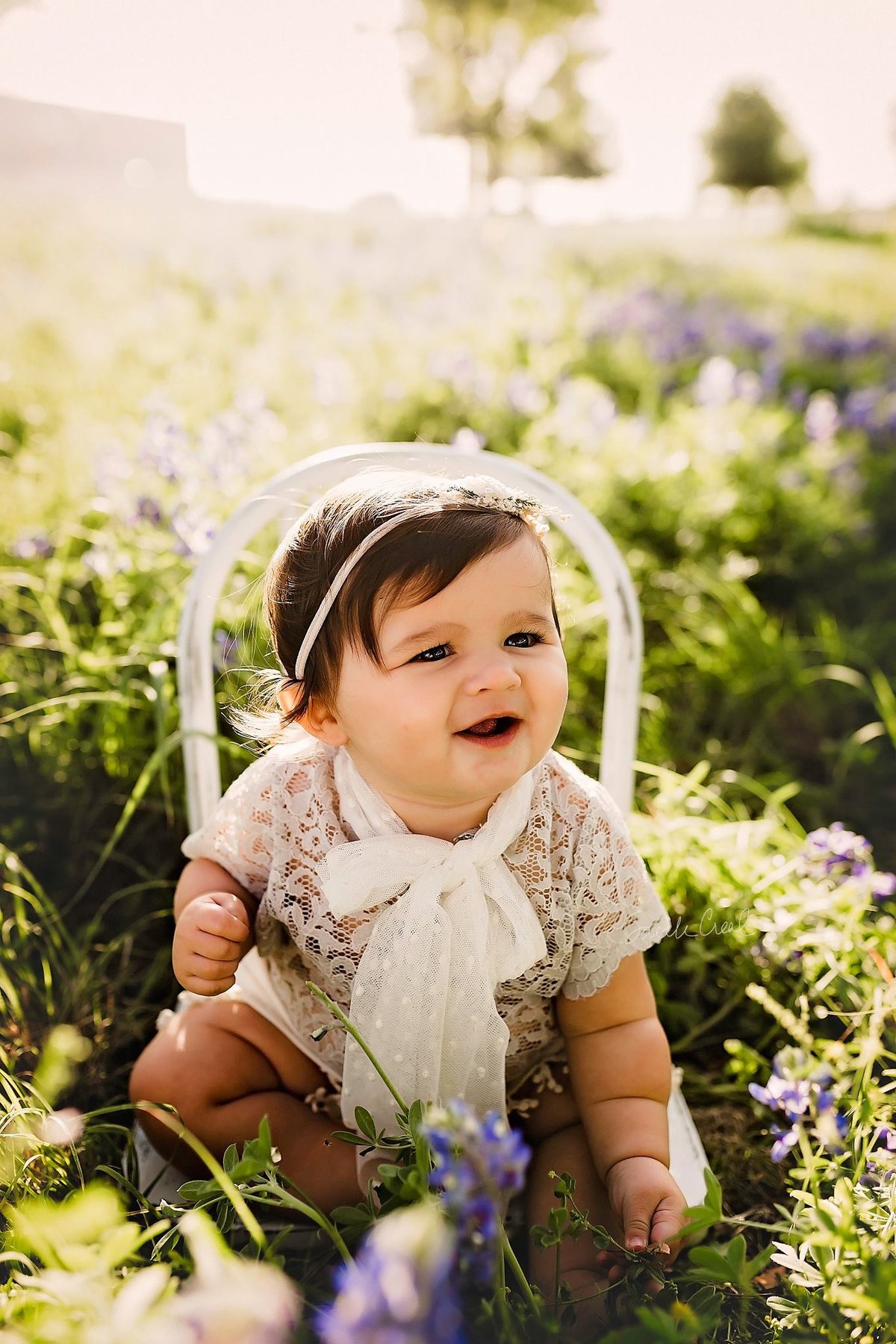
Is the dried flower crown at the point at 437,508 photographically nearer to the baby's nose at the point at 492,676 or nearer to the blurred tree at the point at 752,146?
the baby's nose at the point at 492,676

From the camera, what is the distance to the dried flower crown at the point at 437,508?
1411 mm

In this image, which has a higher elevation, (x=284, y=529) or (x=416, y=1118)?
(x=284, y=529)

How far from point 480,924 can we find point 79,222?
875 centimetres

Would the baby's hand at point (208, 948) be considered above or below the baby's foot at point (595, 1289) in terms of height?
above

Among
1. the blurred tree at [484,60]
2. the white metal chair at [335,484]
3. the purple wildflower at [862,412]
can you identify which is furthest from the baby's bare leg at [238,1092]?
the blurred tree at [484,60]

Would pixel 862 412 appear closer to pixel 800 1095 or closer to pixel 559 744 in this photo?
pixel 559 744

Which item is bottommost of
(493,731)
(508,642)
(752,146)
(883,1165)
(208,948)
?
(883,1165)

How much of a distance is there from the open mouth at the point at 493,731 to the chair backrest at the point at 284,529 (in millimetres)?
509

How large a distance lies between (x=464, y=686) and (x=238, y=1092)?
0.82 metres

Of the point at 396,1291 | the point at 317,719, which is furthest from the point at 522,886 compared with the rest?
the point at 396,1291

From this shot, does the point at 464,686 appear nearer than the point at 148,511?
Yes

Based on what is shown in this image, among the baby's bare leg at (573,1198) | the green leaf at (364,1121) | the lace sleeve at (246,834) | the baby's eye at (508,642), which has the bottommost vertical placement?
the baby's bare leg at (573,1198)

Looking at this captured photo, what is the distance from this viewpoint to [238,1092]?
170 cm

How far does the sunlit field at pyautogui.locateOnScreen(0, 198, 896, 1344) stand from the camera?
3.52 ft
